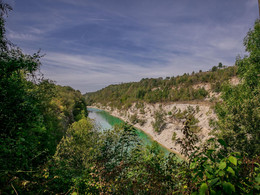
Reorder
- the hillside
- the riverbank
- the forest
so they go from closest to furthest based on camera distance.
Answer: the forest, the riverbank, the hillside

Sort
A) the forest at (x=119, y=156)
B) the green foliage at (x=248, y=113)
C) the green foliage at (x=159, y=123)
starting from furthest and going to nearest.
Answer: the green foliage at (x=159, y=123), the green foliage at (x=248, y=113), the forest at (x=119, y=156)

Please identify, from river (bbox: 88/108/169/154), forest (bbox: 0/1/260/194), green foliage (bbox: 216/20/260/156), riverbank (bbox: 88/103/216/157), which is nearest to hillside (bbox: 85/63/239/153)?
riverbank (bbox: 88/103/216/157)

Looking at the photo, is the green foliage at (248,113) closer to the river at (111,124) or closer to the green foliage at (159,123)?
the river at (111,124)

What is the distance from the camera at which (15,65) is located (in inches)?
192

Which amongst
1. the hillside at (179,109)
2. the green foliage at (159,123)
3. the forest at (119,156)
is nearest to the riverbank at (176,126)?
the hillside at (179,109)

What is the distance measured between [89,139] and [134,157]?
988 cm

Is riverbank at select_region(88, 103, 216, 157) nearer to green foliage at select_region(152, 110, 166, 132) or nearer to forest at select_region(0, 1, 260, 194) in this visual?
green foliage at select_region(152, 110, 166, 132)

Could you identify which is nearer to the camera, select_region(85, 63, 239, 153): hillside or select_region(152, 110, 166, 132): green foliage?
select_region(85, 63, 239, 153): hillside

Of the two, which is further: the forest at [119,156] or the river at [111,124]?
the river at [111,124]

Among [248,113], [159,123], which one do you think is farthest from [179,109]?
[248,113]

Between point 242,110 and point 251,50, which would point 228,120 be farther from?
point 251,50

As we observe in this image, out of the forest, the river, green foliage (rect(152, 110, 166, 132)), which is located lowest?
the river

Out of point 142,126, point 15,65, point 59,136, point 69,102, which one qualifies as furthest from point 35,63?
point 142,126

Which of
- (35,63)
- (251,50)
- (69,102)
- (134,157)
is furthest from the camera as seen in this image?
(69,102)
